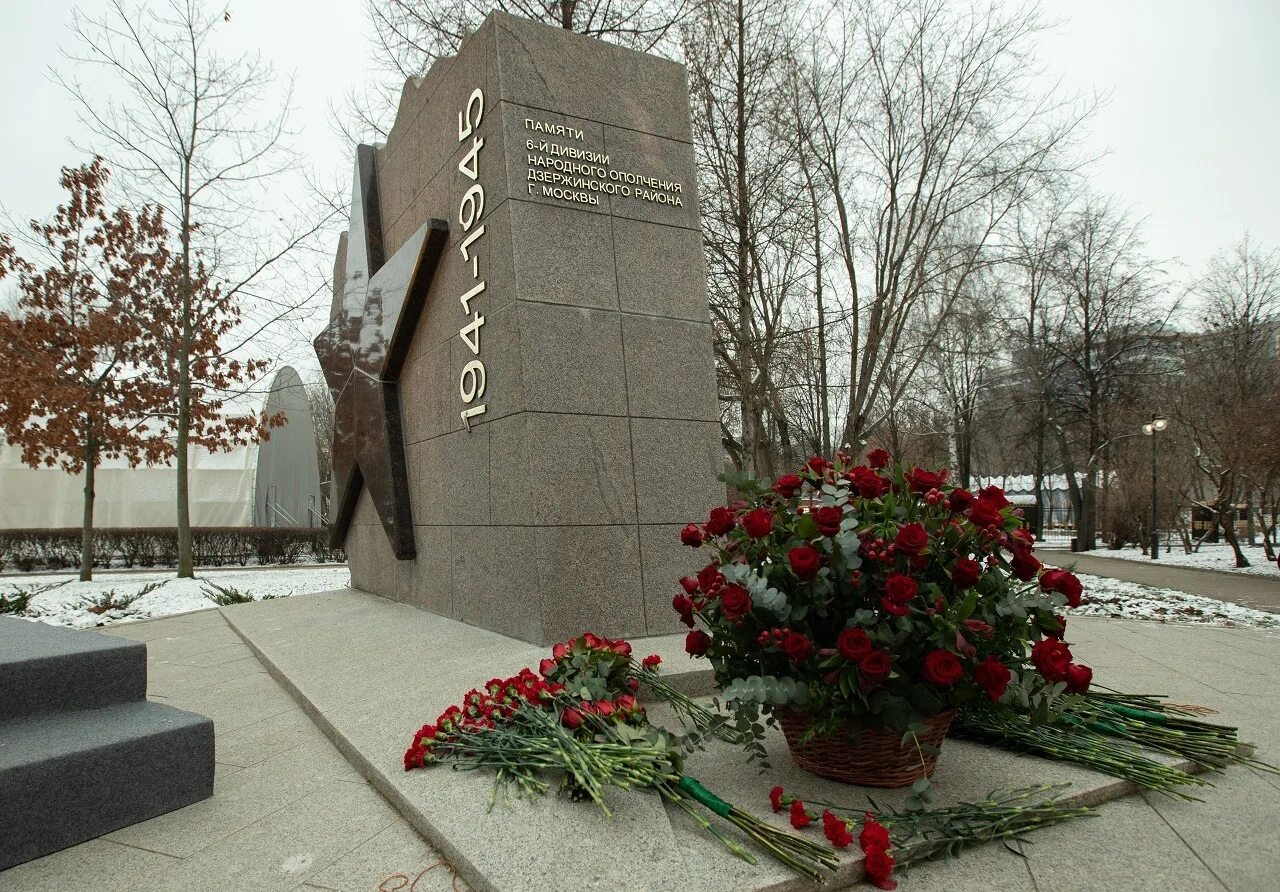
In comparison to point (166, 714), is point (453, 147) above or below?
above

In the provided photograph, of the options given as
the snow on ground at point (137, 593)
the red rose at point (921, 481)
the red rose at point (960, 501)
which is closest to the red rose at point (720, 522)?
the red rose at point (921, 481)

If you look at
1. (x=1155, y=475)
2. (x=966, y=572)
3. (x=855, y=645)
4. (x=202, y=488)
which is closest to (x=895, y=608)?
(x=855, y=645)

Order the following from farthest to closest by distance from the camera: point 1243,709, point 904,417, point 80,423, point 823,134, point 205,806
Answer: point 904,417
point 80,423
point 823,134
point 1243,709
point 205,806

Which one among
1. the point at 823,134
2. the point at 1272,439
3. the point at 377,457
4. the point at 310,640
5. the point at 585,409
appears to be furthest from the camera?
the point at 1272,439

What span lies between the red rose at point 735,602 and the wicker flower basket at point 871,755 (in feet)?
1.51

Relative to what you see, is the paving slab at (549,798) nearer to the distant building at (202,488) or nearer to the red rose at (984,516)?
the red rose at (984,516)

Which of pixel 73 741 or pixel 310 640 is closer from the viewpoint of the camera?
pixel 73 741

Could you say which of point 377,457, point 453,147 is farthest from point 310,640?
point 453,147

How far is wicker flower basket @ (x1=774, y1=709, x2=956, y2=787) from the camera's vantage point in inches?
108

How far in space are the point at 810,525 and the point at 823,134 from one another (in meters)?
10.3

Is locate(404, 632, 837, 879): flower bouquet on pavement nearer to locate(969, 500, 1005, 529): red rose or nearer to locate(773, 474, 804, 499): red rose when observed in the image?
locate(773, 474, 804, 499): red rose

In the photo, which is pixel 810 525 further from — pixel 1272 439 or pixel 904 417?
pixel 904 417

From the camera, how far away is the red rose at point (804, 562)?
8.38 feet

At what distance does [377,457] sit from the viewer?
27.2 feet
